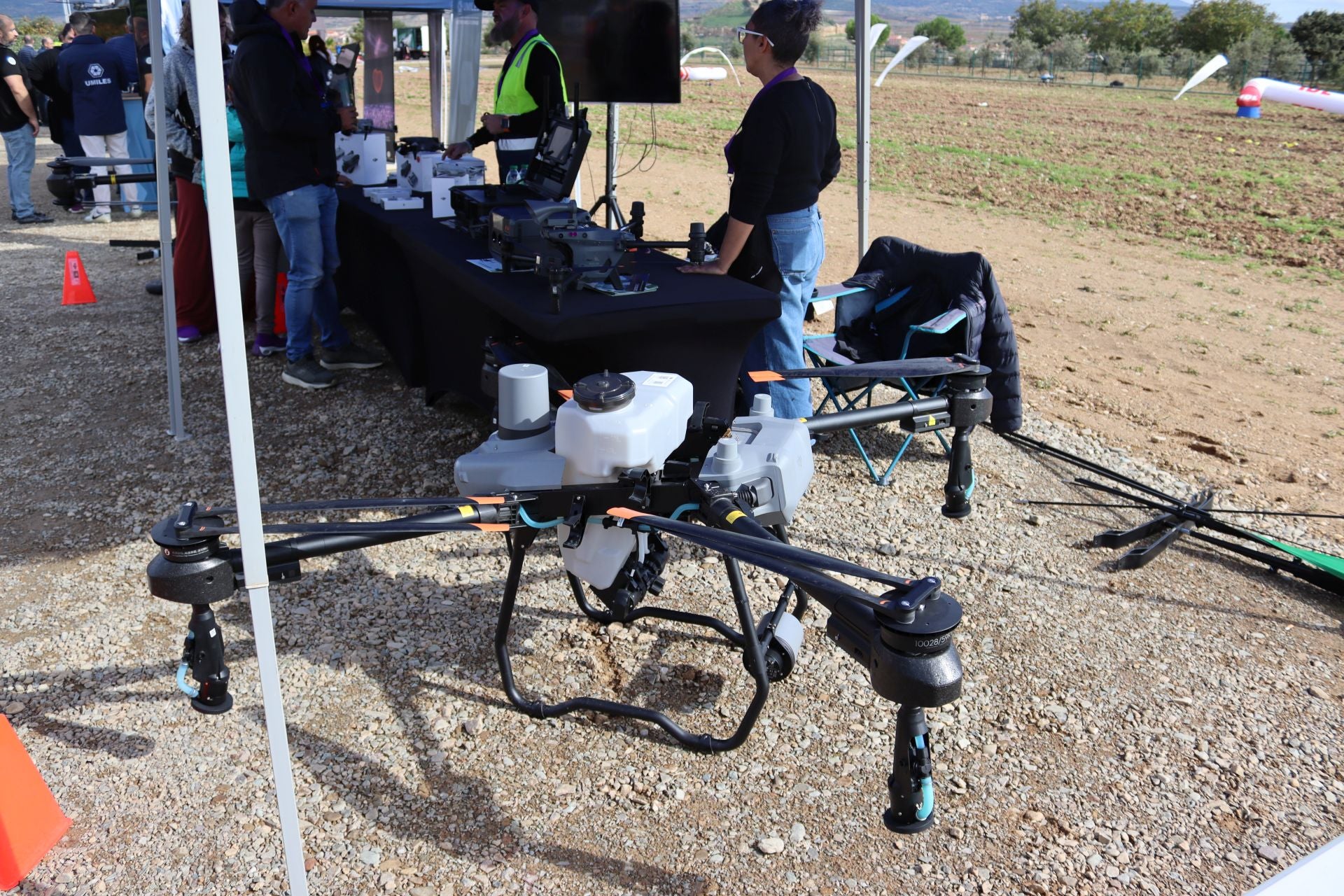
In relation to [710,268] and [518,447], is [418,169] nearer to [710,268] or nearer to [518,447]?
[710,268]

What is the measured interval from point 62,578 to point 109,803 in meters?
1.31

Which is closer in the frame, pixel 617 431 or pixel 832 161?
pixel 617 431

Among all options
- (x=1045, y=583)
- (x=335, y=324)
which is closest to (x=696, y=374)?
(x=1045, y=583)

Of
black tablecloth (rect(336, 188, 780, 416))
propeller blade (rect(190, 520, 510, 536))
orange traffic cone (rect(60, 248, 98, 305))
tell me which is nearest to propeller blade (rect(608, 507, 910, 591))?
propeller blade (rect(190, 520, 510, 536))

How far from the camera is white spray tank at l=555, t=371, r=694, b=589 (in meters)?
2.07

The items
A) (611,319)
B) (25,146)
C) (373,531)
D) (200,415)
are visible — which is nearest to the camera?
(373,531)

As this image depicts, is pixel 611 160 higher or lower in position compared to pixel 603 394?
higher

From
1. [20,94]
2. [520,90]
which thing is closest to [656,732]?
[520,90]

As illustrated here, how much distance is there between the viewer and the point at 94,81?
29.1ft

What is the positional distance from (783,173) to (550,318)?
1.22 metres

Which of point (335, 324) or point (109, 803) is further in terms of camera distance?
point (335, 324)

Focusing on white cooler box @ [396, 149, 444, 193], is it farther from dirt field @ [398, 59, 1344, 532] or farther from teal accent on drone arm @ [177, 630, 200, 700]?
teal accent on drone arm @ [177, 630, 200, 700]

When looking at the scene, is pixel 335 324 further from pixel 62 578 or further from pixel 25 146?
pixel 25 146

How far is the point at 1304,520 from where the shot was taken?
4.07 m
